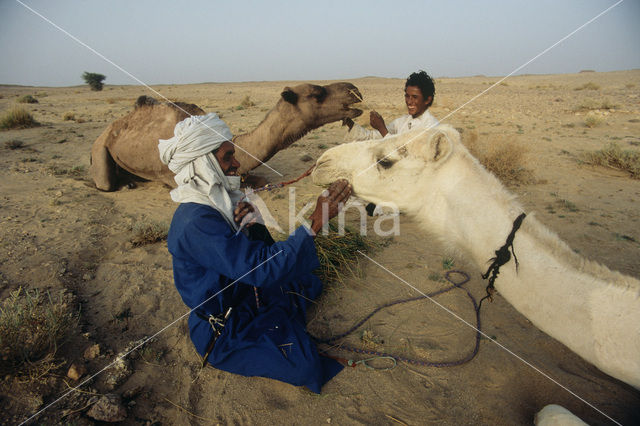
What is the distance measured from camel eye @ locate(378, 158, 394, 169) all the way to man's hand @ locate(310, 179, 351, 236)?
26 centimetres

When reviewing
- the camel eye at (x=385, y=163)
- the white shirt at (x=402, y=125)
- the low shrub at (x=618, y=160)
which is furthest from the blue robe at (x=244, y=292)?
the low shrub at (x=618, y=160)

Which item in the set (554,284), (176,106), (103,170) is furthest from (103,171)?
(554,284)

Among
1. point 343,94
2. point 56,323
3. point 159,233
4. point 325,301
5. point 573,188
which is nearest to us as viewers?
point 56,323

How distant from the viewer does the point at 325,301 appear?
3324 millimetres

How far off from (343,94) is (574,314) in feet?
13.4

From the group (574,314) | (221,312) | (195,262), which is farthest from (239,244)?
(574,314)

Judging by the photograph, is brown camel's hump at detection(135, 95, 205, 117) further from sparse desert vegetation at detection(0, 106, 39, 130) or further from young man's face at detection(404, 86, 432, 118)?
sparse desert vegetation at detection(0, 106, 39, 130)

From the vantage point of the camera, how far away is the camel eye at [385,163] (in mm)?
2234

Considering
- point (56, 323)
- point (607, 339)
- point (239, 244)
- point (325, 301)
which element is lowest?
point (325, 301)

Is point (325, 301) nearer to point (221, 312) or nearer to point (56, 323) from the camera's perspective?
point (221, 312)

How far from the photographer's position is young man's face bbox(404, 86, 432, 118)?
13.9 feet
